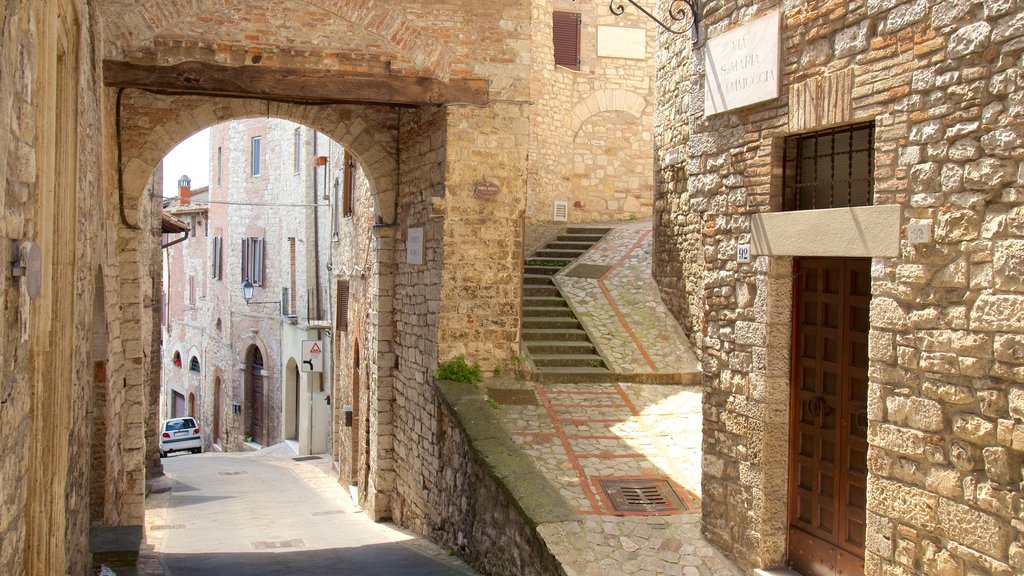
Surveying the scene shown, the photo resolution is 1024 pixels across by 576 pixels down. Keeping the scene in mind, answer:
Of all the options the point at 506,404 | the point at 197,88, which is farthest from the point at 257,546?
the point at 197,88

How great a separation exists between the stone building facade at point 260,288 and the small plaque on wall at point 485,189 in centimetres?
804

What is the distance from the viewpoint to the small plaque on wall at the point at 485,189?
983cm

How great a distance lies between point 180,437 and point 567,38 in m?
15.3

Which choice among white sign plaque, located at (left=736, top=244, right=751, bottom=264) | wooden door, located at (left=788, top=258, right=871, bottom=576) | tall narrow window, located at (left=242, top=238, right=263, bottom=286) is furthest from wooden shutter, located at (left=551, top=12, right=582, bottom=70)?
wooden door, located at (left=788, top=258, right=871, bottom=576)

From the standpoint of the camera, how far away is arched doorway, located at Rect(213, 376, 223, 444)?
89.8 ft

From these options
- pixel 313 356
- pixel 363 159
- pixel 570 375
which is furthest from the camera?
pixel 313 356

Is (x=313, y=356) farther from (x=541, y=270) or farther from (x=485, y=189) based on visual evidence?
(x=485, y=189)

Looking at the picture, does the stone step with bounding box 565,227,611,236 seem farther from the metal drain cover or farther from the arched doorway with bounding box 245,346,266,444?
the arched doorway with bounding box 245,346,266,444

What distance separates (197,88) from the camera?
8.93 metres

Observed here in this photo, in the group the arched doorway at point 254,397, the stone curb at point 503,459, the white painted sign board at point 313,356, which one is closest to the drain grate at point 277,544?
the stone curb at point 503,459

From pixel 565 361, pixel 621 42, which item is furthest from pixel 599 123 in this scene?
pixel 565 361

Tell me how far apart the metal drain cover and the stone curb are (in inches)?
18.4

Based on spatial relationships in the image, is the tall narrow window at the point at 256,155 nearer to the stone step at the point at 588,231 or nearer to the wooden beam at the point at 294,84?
the stone step at the point at 588,231

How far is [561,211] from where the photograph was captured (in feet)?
58.4
